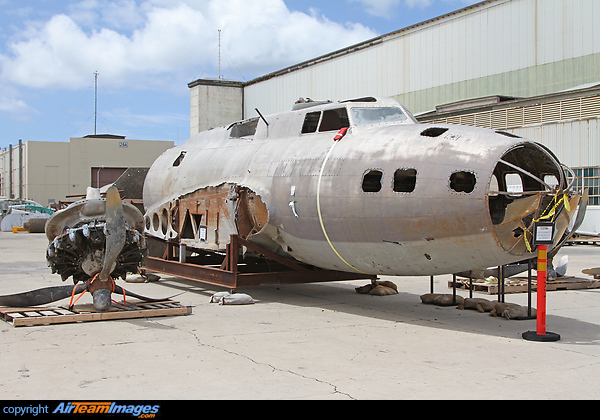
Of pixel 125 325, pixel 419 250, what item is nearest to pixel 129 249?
pixel 125 325

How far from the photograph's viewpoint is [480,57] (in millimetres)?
34625

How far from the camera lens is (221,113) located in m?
47.6

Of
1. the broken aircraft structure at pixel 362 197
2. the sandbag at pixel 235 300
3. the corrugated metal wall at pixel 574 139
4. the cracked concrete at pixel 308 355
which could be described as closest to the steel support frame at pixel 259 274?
the broken aircraft structure at pixel 362 197

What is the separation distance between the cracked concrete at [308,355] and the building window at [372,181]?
2.24 metres

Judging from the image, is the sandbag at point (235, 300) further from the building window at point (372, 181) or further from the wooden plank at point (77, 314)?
the building window at point (372, 181)

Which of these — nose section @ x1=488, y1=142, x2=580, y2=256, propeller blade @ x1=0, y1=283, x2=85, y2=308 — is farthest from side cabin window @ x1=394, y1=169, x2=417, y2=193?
propeller blade @ x1=0, y1=283, x2=85, y2=308

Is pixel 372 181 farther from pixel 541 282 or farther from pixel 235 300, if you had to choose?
pixel 235 300

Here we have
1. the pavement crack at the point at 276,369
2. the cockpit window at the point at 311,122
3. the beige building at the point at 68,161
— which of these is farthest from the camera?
the beige building at the point at 68,161

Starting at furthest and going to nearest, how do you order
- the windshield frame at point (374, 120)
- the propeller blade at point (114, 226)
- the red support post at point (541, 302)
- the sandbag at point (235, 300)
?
the sandbag at point (235, 300) < the windshield frame at point (374, 120) < the propeller blade at point (114, 226) < the red support post at point (541, 302)

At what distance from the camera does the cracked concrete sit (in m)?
6.17

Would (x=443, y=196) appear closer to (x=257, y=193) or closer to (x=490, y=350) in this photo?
(x=490, y=350)

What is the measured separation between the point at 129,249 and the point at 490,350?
636 cm
